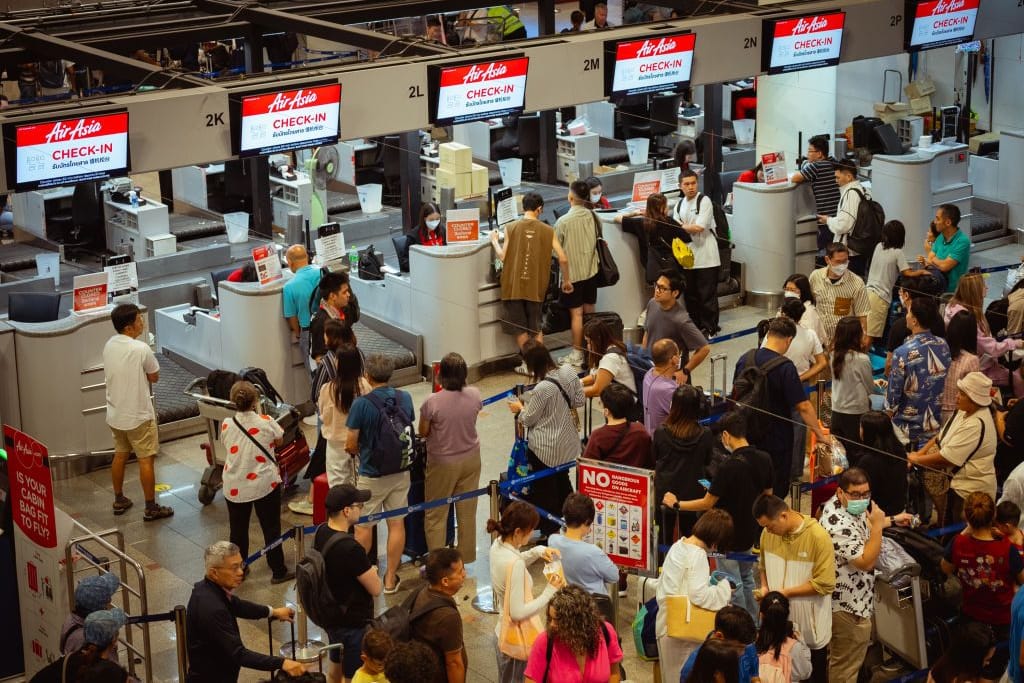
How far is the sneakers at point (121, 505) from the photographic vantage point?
9344 mm

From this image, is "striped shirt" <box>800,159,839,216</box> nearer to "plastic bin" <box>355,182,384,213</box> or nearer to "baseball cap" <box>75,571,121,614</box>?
"plastic bin" <box>355,182,384,213</box>

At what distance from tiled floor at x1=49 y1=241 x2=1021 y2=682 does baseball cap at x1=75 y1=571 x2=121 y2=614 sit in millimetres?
1234

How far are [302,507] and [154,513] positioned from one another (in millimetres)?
930

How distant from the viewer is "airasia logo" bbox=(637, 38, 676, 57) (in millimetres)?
11820

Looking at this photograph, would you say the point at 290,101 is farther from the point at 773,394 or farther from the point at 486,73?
the point at 773,394

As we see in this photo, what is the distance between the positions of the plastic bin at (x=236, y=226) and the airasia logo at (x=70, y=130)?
5.00m

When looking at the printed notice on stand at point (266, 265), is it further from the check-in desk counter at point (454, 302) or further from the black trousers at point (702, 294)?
the black trousers at point (702, 294)

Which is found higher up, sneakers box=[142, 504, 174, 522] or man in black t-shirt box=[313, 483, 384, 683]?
man in black t-shirt box=[313, 483, 384, 683]

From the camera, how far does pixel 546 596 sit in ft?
19.8

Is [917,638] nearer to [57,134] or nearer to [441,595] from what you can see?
[441,595]

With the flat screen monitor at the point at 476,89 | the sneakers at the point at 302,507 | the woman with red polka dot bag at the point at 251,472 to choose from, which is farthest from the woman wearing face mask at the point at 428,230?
the woman with red polka dot bag at the point at 251,472

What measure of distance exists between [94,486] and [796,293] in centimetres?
484

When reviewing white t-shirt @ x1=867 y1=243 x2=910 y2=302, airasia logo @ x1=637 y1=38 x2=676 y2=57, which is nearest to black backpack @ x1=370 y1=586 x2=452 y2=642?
white t-shirt @ x1=867 y1=243 x2=910 y2=302

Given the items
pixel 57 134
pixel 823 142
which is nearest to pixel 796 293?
pixel 823 142
